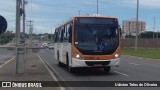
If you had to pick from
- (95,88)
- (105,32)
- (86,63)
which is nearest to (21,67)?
(86,63)

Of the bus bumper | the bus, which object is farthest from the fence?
the bus bumper

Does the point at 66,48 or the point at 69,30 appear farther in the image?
the point at 66,48

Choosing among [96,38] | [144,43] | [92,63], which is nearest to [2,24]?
[92,63]

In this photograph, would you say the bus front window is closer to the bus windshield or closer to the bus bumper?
the bus windshield

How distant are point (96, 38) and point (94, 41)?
0.19 m

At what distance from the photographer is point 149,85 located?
671 inches

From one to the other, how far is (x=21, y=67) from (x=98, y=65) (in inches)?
156

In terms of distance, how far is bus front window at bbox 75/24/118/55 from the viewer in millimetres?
22734

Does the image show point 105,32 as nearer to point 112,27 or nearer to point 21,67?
point 112,27

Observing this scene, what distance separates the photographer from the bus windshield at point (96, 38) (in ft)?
74.6

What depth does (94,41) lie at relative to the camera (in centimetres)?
2288

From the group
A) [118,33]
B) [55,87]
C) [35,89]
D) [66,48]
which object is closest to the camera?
[35,89]

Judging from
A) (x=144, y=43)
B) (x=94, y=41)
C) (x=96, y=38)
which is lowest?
(x=144, y=43)

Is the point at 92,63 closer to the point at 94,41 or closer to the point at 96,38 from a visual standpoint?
the point at 94,41
